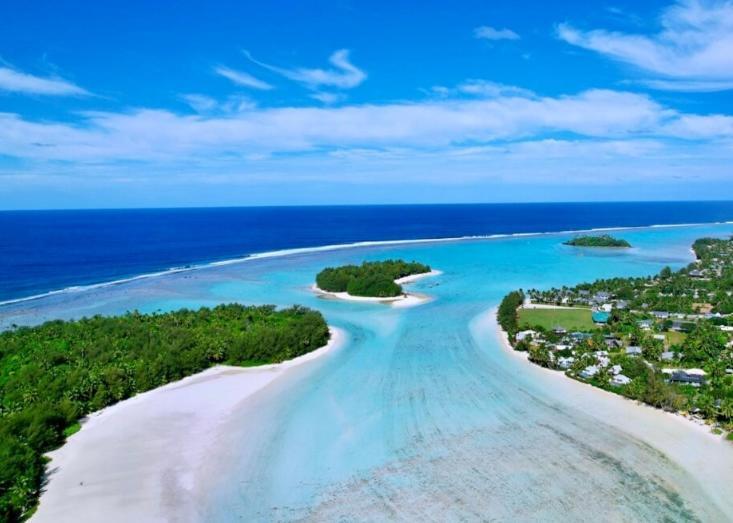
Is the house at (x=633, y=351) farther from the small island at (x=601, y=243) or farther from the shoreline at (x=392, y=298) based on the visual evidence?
the small island at (x=601, y=243)

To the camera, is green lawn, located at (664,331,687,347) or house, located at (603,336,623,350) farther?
green lawn, located at (664,331,687,347)

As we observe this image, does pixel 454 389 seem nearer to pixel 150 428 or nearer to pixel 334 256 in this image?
pixel 150 428

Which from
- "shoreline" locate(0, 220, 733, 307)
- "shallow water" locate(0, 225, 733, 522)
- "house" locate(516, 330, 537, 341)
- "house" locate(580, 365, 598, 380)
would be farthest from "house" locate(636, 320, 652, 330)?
"shoreline" locate(0, 220, 733, 307)

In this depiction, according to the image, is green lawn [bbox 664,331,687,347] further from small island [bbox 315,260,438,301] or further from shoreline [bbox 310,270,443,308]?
small island [bbox 315,260,438,301]

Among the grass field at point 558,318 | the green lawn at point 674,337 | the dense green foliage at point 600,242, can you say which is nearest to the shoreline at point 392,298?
the grass field at point 558,318

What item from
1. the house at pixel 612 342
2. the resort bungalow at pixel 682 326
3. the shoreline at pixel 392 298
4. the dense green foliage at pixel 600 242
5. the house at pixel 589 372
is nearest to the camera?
the house at pixel 589 372
